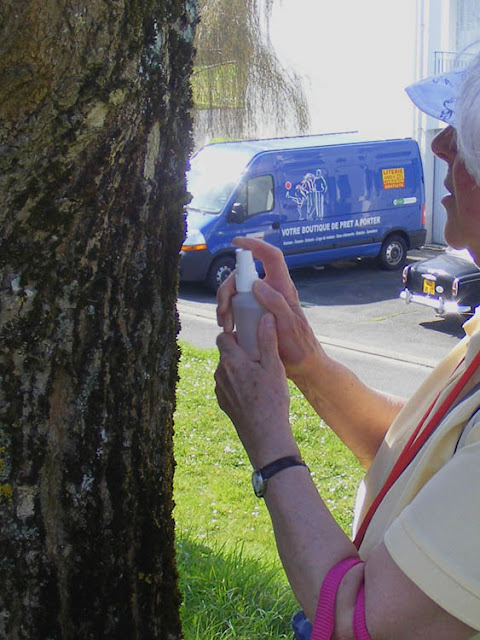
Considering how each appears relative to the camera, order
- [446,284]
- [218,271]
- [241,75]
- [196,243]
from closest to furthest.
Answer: [446,284] → [196,243] → [218,271] → [241,75]

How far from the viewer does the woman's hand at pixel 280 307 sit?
1.64 meters

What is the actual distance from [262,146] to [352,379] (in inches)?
454

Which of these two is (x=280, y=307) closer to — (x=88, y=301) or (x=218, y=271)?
(x=88, y=301)

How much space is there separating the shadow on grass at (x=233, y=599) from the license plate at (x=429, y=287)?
7.84m

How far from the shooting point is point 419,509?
121 cm

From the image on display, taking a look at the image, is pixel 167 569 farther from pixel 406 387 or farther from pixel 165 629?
pixel 406 387

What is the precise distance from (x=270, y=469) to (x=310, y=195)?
11.9 metres

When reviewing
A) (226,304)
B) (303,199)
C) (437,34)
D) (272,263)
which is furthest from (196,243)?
(226,304)

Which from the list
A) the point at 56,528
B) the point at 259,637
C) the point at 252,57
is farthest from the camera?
the point at 252,57

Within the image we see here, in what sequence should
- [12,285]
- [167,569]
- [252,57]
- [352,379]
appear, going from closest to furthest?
[12,285] → [167,569] → [352,379] → [252,57]

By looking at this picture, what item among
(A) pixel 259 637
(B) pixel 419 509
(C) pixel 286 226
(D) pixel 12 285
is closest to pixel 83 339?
(D) pixel 12 285

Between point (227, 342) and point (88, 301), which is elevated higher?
point (88, 301)

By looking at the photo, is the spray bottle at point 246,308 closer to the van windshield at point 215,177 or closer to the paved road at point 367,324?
the paved road at point 367,324

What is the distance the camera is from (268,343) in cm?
158
